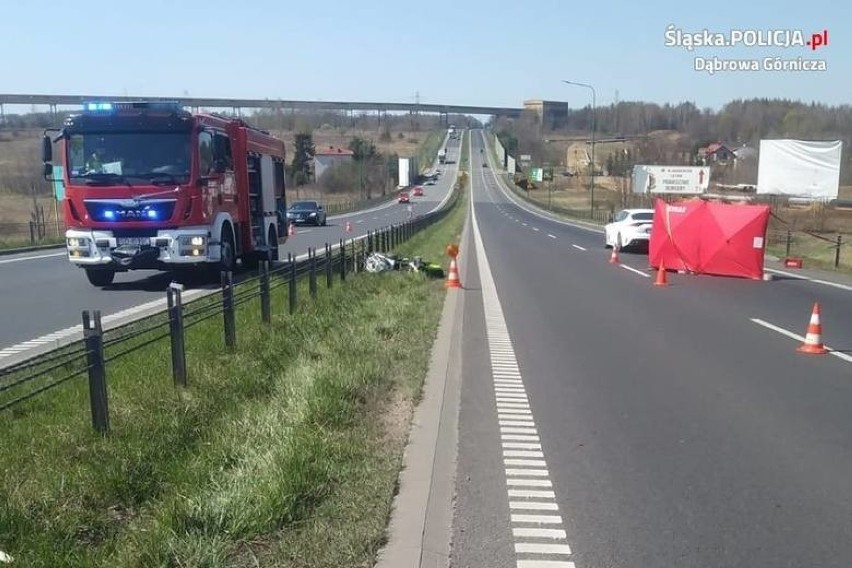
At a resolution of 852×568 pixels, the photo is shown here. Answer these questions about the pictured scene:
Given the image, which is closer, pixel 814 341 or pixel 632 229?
pixel 814 341

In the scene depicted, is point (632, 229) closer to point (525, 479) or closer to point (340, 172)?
point (525, 479)

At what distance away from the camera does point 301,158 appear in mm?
113812

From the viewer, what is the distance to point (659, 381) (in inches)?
348

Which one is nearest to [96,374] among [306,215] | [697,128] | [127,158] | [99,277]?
[127,158]

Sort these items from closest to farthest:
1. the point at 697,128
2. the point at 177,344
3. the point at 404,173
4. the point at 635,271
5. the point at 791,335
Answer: the point at 177,344
the point at 791,335
the point at 635,271
the point at 404,173
the point at 697,128

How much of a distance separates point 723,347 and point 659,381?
248cm

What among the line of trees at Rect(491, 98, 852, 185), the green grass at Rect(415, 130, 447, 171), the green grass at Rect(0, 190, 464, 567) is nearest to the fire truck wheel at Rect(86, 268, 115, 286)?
the green grass at Rect(0, 190, 464, 567)

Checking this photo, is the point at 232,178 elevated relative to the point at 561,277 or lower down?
elevated

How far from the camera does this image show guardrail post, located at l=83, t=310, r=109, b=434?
6246 mm

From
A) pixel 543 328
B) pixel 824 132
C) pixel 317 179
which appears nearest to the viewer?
pixel 543 328

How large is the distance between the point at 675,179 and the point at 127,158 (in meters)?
49.6

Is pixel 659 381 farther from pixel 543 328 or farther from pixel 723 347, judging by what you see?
pixel 543 328

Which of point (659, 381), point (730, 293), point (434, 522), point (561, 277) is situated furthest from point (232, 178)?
point (434, 522)

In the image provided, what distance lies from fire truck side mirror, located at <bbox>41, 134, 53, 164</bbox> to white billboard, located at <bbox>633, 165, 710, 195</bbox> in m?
49.7
